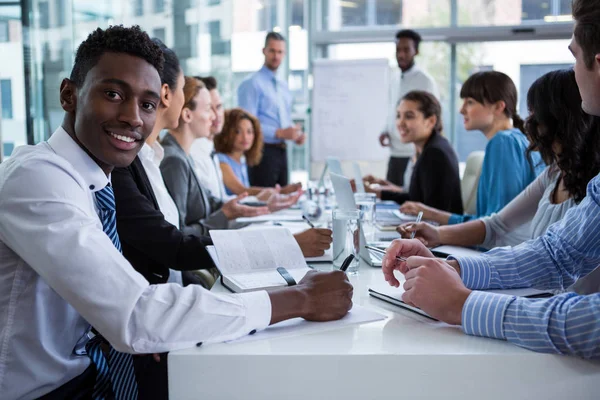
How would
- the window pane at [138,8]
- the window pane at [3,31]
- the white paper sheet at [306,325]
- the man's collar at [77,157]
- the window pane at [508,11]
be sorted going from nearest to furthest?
1. the white paper sheet at [306,325]
2. the man's collar at [77,157]
3. the window pane at [3,31]
4. the window pane at [138,8]
5. the window pane at [508,11]

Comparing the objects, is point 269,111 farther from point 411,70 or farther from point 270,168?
point 411,70

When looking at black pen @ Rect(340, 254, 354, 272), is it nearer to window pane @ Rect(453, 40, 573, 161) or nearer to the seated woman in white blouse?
the seated woman in white blouse

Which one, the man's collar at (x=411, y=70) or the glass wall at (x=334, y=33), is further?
the man's collar at (x=411, y=70)

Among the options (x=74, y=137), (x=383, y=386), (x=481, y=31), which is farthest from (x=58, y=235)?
(x=481, y=31)

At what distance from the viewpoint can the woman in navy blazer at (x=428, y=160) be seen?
11.4 ft

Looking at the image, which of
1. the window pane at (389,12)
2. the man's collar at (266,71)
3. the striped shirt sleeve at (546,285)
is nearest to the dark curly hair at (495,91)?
the striped shirt sleeve at (546,285)

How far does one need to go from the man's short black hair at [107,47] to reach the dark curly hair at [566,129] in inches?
49.0

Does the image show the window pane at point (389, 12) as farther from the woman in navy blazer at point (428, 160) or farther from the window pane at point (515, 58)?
the woman in navy blazer at point (428, 160)

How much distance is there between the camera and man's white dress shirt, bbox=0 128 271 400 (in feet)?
3.44

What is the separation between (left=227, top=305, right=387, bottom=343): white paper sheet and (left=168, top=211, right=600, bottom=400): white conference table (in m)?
0.08

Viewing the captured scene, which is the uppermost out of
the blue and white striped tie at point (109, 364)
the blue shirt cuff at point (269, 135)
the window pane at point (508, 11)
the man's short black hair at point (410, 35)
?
the window pane at point (508, 11)

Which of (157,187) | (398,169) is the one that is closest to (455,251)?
(157,187)

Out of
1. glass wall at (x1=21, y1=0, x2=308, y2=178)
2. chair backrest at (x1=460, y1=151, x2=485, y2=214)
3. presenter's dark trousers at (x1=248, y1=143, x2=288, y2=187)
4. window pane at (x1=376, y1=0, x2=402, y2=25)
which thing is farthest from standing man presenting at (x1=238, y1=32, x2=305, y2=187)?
chair backrest at (x1=460, y1=151, x2=485, y2=214)

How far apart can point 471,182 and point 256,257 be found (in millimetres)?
2507
